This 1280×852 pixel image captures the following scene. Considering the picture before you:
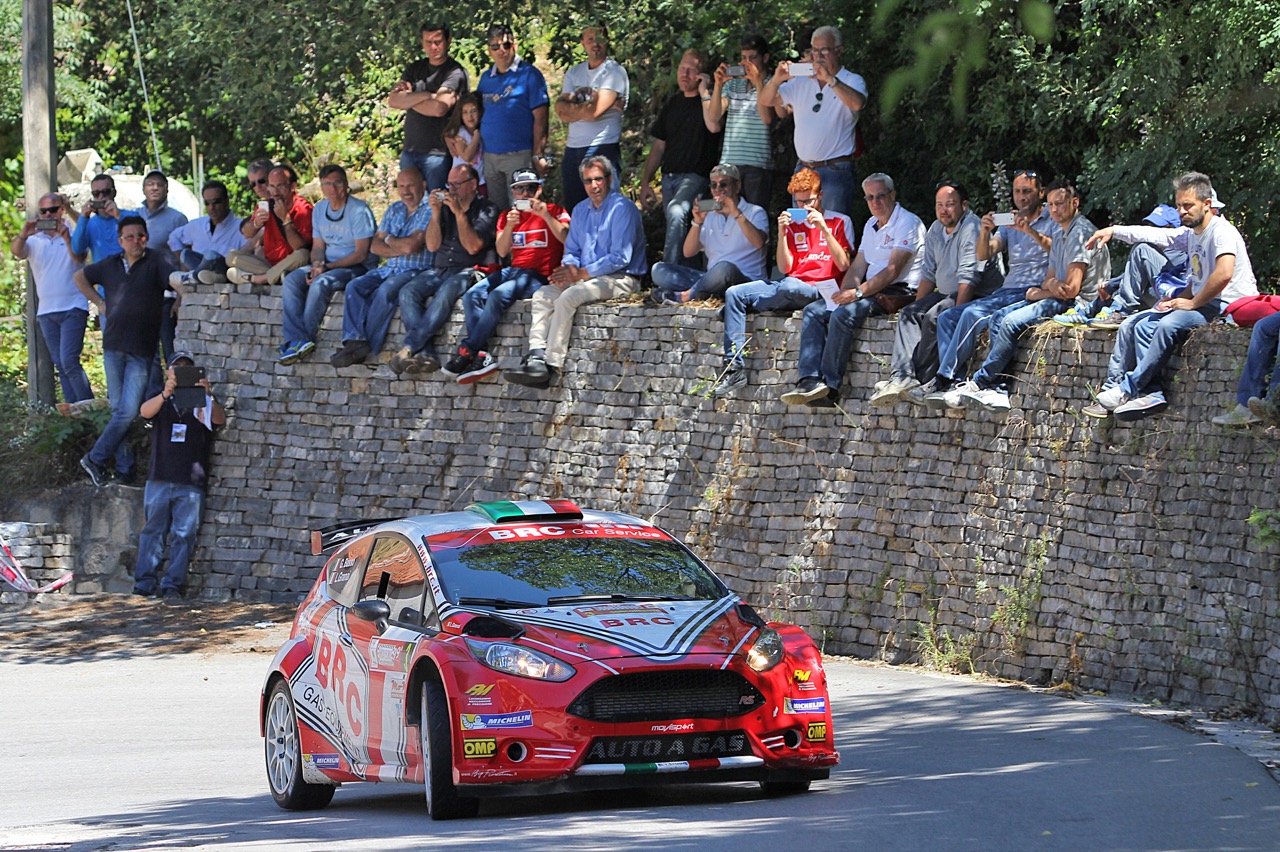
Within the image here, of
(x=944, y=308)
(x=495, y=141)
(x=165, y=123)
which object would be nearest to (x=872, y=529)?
(x=944, y=308)

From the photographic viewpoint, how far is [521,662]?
30.8 feet

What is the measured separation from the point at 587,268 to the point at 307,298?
4.25m

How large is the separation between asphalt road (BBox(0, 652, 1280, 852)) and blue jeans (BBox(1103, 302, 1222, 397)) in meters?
2.54

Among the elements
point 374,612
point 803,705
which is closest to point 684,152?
point 374,612

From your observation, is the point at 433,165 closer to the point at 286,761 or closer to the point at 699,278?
the point at 699,278

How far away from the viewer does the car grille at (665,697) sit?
927cm

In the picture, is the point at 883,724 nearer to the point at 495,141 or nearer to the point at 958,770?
the point at 958,770

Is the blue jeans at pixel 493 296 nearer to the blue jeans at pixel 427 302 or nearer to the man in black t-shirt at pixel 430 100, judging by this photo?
the blue jeans at pixel 427 302

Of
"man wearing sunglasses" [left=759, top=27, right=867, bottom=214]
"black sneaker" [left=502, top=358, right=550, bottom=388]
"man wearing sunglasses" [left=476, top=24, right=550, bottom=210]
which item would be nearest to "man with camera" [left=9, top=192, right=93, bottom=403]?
"man wearing sunglasses" [left=476, top=24, right=550, bottom=210]

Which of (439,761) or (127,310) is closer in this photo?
(439,761)

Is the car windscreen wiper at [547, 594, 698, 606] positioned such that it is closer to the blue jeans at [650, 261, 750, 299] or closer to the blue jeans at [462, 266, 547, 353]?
the blue jeans at [650, 261, 750, 299]

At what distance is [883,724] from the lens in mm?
13438

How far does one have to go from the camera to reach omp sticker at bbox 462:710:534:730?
9.26 meters

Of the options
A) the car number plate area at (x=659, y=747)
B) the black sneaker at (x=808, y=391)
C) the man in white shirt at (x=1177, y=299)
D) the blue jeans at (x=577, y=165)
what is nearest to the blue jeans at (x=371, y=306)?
the blue jeans at (x=577, y=165)
